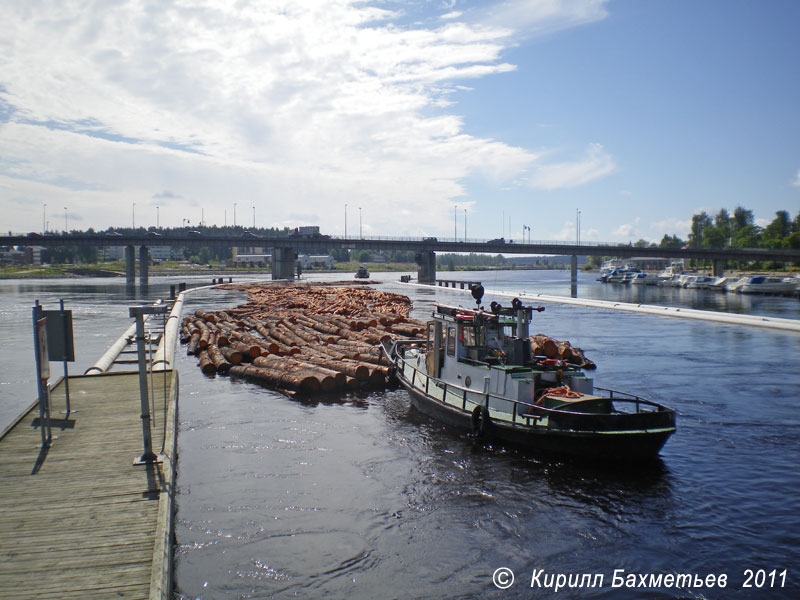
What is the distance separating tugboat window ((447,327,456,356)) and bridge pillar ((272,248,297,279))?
118m

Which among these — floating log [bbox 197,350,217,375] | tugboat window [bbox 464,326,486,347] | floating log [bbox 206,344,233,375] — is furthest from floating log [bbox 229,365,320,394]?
tugboat window [bbox 464,326,486,347]

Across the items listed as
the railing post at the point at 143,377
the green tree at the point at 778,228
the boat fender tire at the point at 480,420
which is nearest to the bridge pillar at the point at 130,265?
the boat fender tire at the point at 480,420

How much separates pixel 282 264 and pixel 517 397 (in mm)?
121973

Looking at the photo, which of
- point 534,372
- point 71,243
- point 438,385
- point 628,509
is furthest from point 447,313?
point 71,243

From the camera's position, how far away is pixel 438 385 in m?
18.9

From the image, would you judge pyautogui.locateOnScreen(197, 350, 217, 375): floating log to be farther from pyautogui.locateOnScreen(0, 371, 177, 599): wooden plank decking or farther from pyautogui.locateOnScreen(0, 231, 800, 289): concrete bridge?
pyautogui.locateOnScreen(0, 231, 800, 289): concrete bridge

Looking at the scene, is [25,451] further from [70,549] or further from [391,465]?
[391,465]

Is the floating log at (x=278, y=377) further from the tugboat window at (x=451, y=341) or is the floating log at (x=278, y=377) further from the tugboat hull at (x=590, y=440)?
the tugboat hull at (x=590, y=440)

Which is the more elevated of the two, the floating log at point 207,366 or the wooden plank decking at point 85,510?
the wooden plank decking at point 85,510

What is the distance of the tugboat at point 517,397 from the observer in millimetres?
14547

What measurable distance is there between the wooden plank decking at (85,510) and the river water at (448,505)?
1423 mm

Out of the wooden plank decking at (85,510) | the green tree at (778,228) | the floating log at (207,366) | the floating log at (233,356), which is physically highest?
the green tree at (778,228)

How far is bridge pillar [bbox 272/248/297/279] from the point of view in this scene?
439 feet

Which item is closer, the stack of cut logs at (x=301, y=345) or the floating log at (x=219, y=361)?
the stack of cut logs at (x=301, y=345)
